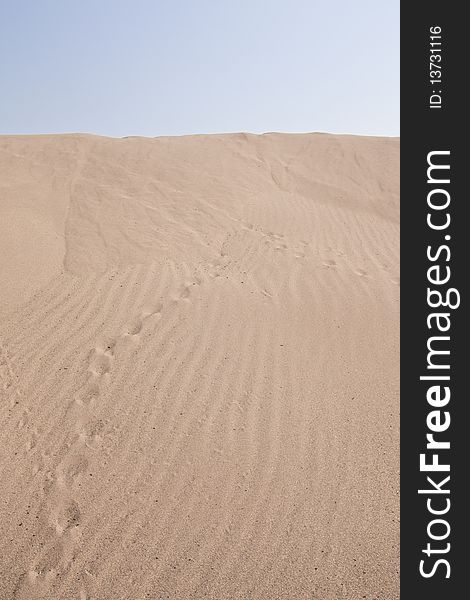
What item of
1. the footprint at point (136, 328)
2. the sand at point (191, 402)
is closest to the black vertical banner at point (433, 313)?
the sand at point (191, 402)

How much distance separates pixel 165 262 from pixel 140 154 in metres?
5.76

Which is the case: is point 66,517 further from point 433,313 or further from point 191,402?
point 433,313

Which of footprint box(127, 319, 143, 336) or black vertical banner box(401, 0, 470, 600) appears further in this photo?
footprint box(127, 319, 143, 336)

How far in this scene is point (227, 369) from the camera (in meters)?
5.13

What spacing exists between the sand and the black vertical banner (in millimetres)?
227

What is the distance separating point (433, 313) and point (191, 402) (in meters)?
2.20

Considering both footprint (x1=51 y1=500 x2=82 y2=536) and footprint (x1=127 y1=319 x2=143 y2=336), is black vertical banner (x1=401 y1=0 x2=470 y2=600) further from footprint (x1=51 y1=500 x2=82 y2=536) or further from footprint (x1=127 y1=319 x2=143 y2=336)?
footprint (x1=127 y1=319 x2=143 y2=336)

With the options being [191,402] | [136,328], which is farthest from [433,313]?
[136,328]

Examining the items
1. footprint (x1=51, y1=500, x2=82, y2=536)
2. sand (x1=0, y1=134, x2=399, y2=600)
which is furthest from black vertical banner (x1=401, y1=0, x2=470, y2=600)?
footprint (x1=51, y1=500, x2=82, y2=536)

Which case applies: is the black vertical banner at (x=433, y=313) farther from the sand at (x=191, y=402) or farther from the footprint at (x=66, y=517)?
the footprint at (x=66, y=517)

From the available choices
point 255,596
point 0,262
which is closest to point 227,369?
point 255,596

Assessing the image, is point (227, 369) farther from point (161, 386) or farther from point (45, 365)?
point (45, 365)

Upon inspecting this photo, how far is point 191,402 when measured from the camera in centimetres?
466

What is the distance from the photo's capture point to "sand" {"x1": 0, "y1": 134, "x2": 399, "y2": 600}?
3.32m
